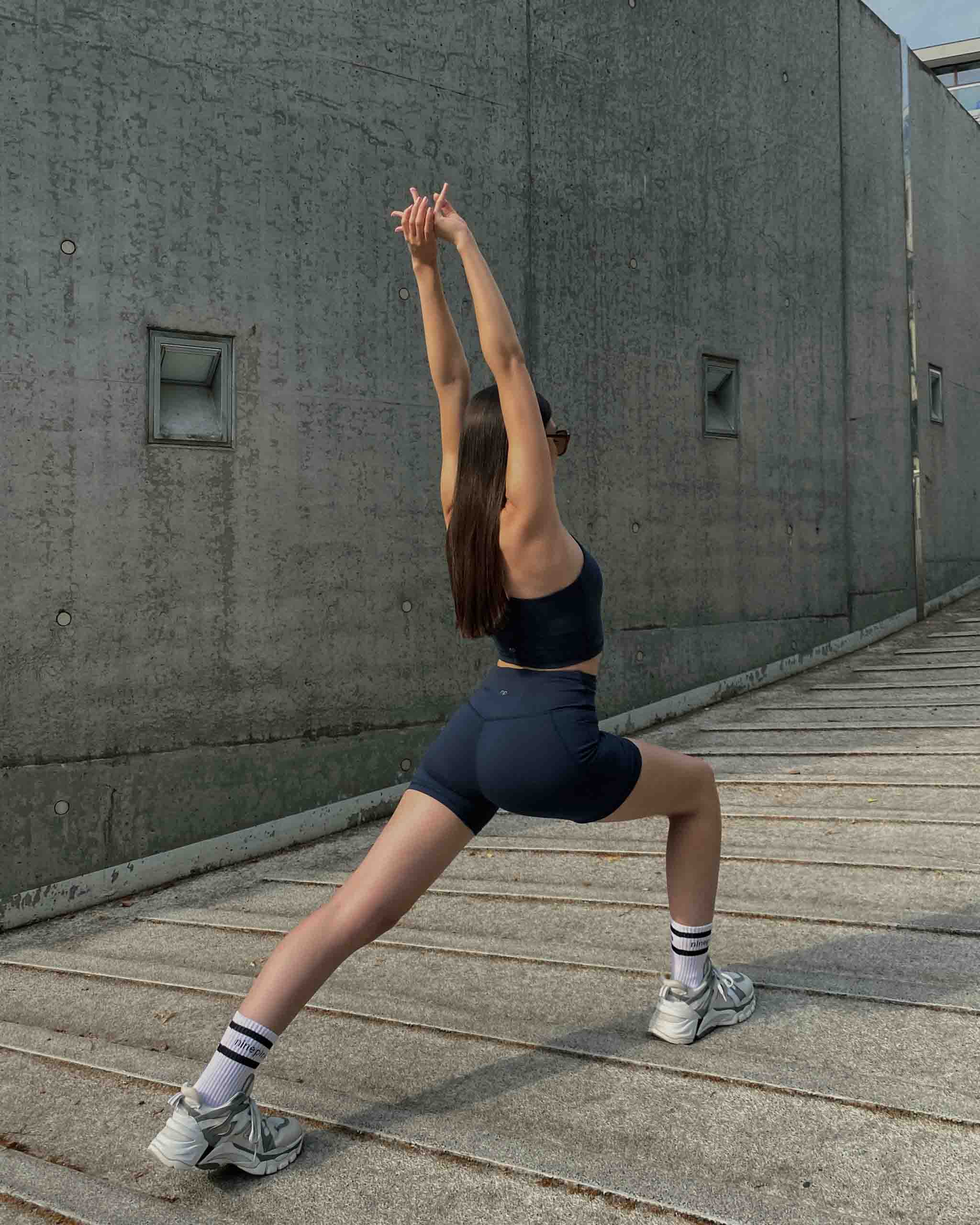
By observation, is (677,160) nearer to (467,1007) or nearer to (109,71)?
(109,71)

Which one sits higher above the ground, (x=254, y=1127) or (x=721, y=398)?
(x=721, y=398)

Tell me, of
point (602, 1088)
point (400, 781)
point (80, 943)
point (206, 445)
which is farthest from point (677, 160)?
point (602, 1088)

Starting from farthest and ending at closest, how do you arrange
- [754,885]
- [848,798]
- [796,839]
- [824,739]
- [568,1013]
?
[824,739], [848,798], [796,839], [754,885], [568,1013]

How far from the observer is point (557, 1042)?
2795 millimetres

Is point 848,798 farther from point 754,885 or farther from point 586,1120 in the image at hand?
point 586,1120

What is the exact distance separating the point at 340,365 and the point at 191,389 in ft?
2.53

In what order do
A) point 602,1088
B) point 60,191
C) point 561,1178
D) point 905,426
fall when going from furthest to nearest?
1. point 905,426
2. point 60,191
3. point 602,1088
4. point 561,1178

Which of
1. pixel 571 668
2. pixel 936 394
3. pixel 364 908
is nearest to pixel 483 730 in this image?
pixel 571 668

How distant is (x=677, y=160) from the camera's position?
24.2ft

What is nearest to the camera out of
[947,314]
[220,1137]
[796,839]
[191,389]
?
[220,1137]

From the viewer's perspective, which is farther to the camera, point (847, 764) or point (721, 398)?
point (721, 398)

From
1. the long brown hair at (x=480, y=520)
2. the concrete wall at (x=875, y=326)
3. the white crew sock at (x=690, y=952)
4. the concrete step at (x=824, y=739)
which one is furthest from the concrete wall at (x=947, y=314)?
the long brown hair at (x=480, y=520)

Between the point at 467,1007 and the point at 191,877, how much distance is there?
7.74ft

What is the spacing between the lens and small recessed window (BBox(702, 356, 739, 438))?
759 centimetres
